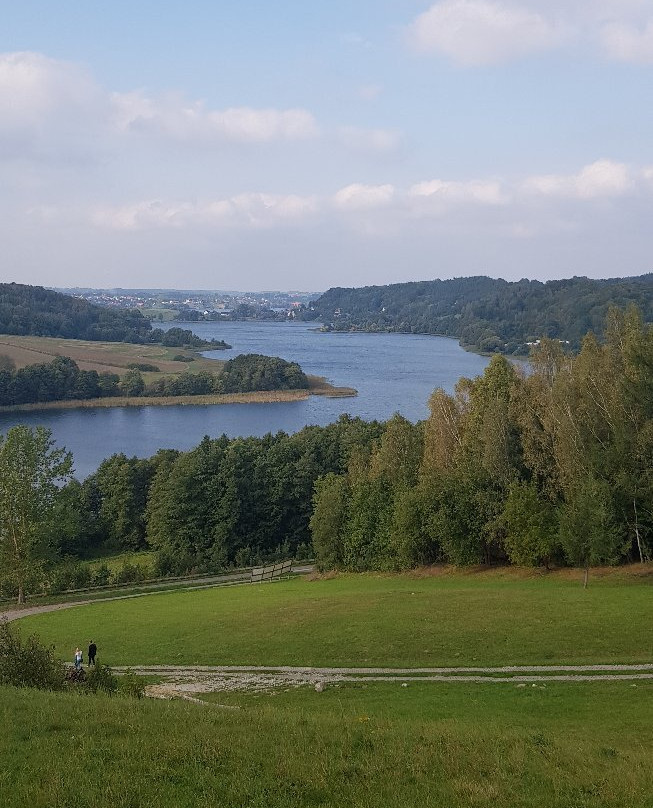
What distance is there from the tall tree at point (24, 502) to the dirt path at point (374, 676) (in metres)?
19.3

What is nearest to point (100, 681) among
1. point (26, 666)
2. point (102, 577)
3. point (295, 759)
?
point (26, 666)

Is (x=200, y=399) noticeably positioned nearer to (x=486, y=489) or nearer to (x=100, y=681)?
(x=486, y=489)

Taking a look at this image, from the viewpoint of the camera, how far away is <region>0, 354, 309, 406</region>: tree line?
383 ft

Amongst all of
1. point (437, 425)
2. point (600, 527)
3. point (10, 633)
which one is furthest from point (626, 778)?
point (437, 425)

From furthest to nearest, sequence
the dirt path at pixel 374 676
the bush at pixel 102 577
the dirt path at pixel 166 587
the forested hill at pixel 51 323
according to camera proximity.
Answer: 1. the forested hill at pixel 51 323
2. the bush at pixel 102 577
3. the dirt path at pixel 166 587
4. the dirt path at pixel 374 676

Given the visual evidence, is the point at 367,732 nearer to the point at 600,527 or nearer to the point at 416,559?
the point at 600,527

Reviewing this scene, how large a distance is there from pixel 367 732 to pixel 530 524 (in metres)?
21.6

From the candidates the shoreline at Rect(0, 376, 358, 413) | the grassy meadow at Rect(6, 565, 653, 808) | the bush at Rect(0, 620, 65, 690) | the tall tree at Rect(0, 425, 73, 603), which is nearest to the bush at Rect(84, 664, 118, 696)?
the bush at Rect(0, 620, 65, 690)

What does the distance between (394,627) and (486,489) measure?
1403 cm

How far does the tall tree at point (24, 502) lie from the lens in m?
35.3

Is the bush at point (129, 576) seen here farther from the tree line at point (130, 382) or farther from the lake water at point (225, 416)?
the tree line at point (130, 382)

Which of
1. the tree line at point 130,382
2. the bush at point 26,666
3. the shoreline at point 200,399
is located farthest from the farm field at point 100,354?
the bush at point 26,666

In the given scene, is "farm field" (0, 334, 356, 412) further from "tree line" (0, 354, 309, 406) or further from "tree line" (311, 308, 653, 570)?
"tree line" (311, 308, 653, 570)

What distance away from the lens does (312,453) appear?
57.7 meters
